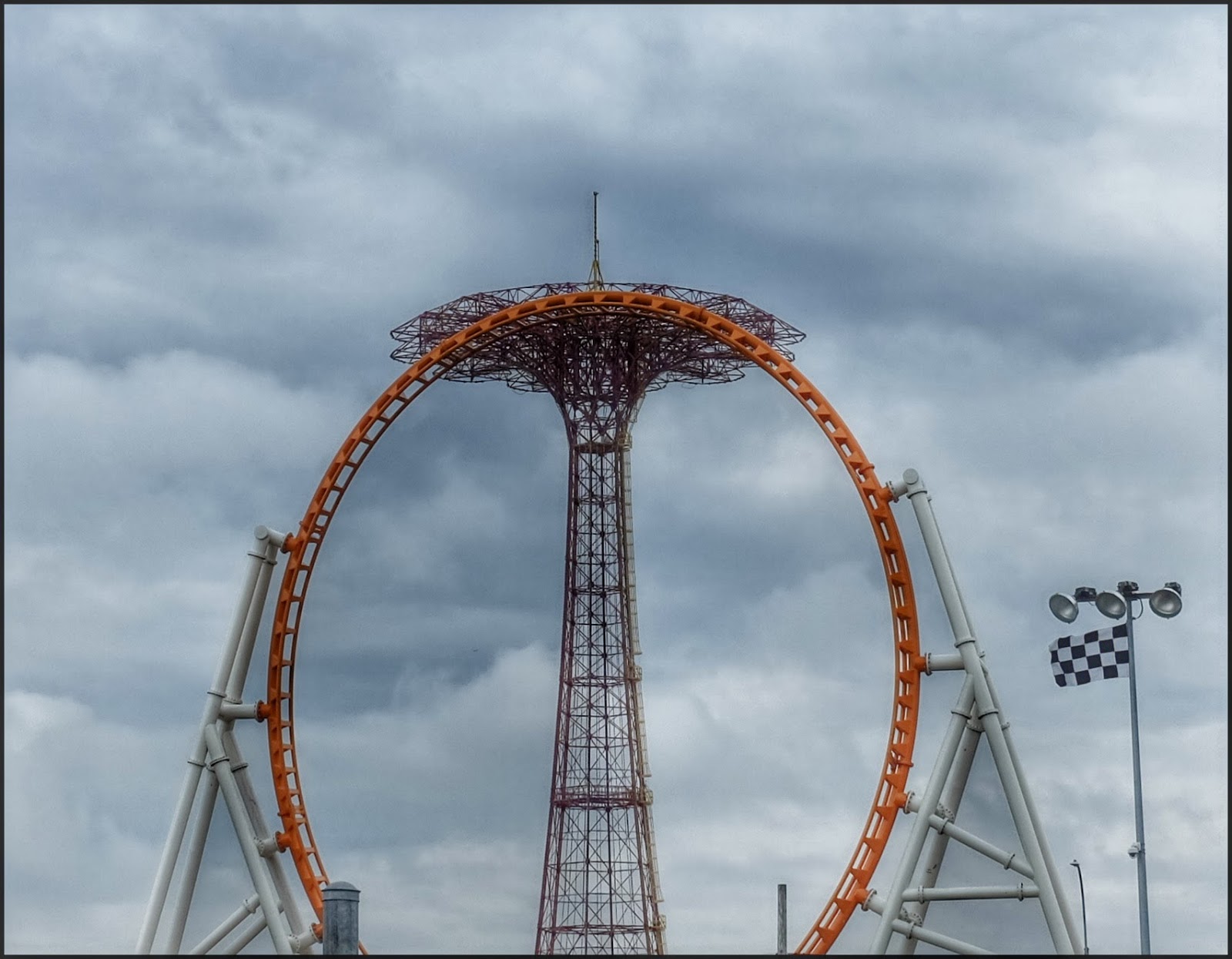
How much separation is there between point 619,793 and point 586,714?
2.09 metres

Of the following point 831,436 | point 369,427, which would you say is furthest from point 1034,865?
point 369,427

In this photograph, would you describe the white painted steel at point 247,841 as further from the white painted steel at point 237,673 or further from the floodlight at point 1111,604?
the floodlight at point 1111,604

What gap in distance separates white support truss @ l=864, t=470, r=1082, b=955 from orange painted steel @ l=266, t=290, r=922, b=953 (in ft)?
1.85

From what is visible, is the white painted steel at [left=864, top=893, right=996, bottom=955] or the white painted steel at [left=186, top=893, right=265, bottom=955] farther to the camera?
the white painted steel at [left=186, top=893, right=265, bottom=955]

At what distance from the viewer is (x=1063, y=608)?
1610 inches

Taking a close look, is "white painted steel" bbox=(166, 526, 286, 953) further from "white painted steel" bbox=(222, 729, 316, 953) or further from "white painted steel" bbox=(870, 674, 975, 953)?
"white painted steel" bbox=(870, 674, 975, 953)

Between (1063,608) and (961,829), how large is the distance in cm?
444

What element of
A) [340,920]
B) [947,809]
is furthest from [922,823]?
[340,920]

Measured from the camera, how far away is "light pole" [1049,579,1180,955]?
40.4m

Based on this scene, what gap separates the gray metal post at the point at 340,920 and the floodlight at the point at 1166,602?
1513cm

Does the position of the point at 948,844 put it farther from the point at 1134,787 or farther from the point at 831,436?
the point at 831,436

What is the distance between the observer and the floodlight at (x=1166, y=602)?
40.2m

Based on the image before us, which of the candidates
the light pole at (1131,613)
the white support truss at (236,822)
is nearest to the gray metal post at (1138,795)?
the light pole at (1131,613)

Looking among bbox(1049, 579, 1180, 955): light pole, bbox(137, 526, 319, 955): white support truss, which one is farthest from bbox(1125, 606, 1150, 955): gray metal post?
bbox(137, 526, 319, 955): white support truss
